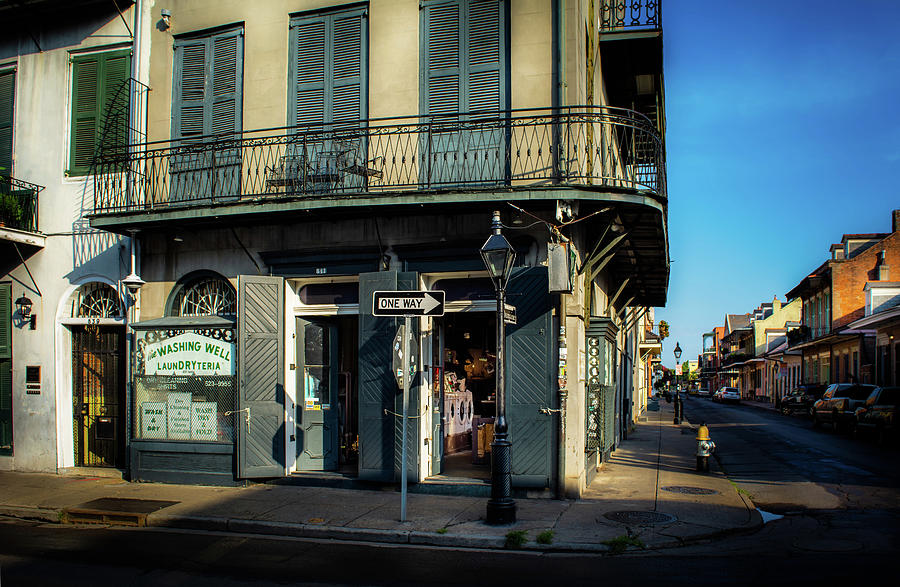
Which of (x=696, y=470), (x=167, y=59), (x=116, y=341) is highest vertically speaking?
(x=167, y=59)

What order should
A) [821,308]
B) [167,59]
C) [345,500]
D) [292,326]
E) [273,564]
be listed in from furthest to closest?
1. [821,308]
2. [167,59]
3. [292,326]
4. [345,500]
5. [273,564]

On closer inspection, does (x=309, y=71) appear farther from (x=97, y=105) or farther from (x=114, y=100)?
Answer: (x=97, y=105)

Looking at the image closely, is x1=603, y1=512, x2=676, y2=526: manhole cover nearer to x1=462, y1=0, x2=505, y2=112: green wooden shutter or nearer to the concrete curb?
x1=462, y1=0, x2=505, y2=112: green wooden shutter

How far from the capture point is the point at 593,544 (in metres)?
7.82

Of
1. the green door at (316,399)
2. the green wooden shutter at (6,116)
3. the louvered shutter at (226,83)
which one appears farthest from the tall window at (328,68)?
the green wooden shutter at (6,116)

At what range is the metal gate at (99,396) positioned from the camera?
13398mm

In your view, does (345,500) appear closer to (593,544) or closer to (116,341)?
(593,544)

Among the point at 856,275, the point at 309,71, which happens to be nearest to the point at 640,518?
the point at 309,71

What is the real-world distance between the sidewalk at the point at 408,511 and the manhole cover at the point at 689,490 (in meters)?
0.02

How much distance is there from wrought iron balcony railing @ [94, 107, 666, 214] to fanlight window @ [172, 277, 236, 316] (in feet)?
4.59

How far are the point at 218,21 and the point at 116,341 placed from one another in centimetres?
600

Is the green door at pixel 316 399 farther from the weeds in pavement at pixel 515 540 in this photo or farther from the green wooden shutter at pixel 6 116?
the green wooden shutter at pixel 6 116

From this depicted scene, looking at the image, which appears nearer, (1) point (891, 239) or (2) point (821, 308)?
(1) point (891, 239)

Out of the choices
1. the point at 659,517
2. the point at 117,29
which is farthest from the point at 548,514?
the point at 117,29
